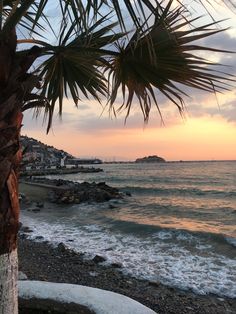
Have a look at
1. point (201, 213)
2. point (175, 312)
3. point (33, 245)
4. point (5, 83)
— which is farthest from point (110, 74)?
point (201, 213)

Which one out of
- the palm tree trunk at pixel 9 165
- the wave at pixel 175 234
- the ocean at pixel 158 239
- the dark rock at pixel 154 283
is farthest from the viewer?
the wave at pixel 175 234

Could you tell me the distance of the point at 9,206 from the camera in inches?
129

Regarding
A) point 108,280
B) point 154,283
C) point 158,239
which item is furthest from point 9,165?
point 158,239

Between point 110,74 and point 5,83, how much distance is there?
1.64 meters

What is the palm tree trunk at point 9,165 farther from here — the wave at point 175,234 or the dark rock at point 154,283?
the wave at point 175,234

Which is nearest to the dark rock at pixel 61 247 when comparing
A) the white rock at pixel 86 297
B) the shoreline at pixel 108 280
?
the shoreline at pixel 108 280

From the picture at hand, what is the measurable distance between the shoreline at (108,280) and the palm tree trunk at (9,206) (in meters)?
4.82

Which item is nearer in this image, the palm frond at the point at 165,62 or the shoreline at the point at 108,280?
the palm frond at the point at 165,62

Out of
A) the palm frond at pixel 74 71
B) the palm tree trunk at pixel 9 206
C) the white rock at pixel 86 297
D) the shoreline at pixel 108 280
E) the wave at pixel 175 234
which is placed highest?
the palm frond at pixel 74 71

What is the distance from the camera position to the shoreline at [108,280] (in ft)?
26.5

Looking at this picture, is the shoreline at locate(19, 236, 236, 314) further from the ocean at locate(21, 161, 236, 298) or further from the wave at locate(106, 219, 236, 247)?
the wave at locate(106, 219, 236, 247)

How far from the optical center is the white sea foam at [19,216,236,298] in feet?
31.8

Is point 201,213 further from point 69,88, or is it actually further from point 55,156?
point 55,156

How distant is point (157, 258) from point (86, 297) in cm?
810
